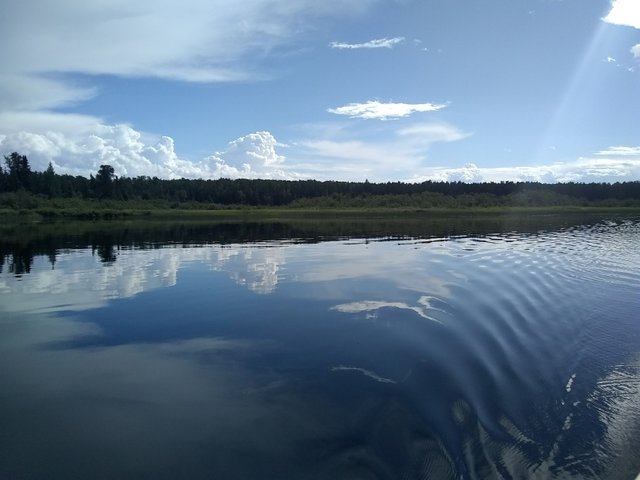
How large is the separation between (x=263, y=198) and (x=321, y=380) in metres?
178

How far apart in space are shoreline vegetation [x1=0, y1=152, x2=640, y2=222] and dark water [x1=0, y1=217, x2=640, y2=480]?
11391 cm

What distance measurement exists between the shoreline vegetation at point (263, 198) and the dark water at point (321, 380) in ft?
374

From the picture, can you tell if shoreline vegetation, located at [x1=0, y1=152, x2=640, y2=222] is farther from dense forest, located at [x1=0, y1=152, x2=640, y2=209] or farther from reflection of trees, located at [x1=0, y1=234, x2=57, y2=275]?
reflection of trees, located at [x1=0, y1=234, x2=57, y2=275]

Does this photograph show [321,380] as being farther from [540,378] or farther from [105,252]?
[105,252]

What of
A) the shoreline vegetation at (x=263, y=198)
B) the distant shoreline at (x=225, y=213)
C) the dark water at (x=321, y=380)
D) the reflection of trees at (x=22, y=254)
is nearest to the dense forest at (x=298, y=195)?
the shoreline vegetation at (x=263, y=198)

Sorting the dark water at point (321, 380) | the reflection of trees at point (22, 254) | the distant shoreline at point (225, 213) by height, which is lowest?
the dark water at point (321, 380)

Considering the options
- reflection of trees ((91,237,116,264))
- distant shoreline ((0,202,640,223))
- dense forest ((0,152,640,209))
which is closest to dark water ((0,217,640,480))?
reflection of trees ((91,237,116,264))

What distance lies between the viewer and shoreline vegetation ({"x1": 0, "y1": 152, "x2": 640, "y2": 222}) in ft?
465

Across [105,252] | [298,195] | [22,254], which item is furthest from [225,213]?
[22,254]

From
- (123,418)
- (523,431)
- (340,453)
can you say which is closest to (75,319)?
(123,418)

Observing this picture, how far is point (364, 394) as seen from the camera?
920 cm

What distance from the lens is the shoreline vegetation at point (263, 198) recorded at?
142m

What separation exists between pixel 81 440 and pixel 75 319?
8.53 metres

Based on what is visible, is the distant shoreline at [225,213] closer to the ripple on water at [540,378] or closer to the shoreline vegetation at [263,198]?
the shoreline vegetation at [263,198]
